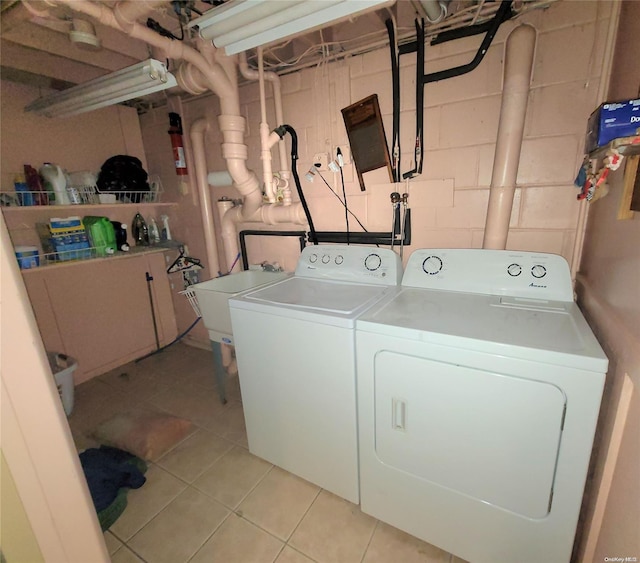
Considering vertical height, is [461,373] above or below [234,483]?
above

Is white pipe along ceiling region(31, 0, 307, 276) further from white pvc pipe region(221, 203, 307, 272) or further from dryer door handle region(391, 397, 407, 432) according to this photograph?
dryer door handle region(391, 397, 407, 432)

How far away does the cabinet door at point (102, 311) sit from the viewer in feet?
8.34

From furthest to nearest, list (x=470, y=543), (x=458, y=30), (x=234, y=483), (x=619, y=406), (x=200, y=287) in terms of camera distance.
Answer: (x=200, y=287) < (x=234, y=483) < (x=458, y=30) < (x=470, y=543) < (x=619, y=406)

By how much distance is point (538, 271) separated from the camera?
1354mm

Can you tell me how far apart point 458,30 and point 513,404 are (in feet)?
5.69

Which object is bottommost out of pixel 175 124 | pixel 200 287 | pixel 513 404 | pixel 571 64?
pixel 513 404

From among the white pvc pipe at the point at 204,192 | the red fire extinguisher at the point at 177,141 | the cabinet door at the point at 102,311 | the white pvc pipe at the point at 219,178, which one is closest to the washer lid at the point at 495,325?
the white pvc pipe at the point at 219,178

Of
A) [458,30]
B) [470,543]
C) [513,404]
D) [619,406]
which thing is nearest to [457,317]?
[513,404]

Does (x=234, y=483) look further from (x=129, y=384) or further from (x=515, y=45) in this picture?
(x=515, y=45)

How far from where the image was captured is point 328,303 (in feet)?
4.68

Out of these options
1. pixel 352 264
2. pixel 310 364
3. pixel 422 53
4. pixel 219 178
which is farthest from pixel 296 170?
pixel 310 364

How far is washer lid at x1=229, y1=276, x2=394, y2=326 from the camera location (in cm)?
132

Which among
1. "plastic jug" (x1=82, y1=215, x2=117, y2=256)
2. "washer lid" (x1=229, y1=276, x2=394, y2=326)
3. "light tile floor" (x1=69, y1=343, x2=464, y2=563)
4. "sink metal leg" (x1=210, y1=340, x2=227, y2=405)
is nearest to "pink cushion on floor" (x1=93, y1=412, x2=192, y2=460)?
"light tile floor" (x1=69, y1=343, x2=464, y2=563)

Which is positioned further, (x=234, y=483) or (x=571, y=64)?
(x=234, y=483)
